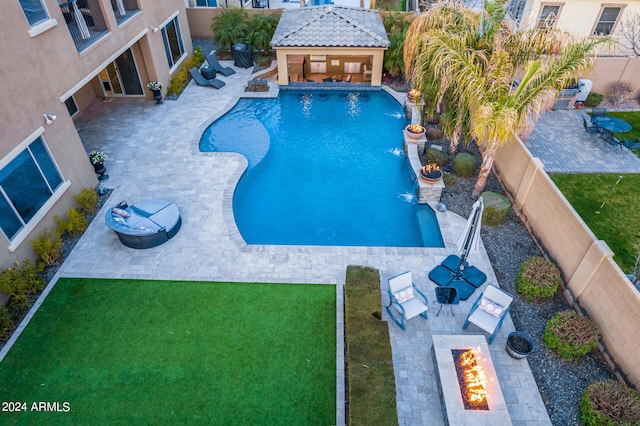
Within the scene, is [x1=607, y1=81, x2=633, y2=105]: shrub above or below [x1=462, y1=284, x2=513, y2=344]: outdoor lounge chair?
above

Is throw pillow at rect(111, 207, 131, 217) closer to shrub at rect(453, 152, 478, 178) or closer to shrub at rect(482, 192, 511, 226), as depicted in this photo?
shrub at rect(482, 192, 511, 226)

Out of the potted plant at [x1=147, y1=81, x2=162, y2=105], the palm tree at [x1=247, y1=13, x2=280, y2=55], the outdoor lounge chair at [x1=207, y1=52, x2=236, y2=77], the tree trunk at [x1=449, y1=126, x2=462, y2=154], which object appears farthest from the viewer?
the palm tree at [x1=247, y1=13, x2=280, y2=55]

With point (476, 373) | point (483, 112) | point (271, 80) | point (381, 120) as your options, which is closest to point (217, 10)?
point (271, 80)

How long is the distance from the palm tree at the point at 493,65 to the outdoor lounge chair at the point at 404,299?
533 centimetres

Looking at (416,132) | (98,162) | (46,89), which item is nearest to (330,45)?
(416,132)

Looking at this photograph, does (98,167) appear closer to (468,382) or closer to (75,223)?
(75,223)

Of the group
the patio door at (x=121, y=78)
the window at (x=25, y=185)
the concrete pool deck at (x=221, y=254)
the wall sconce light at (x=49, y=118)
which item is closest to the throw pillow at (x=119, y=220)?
the concrete pool deck at (x=221, y=254)

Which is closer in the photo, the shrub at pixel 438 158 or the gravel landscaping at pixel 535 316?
the gravel landscaping at pixel 535 316

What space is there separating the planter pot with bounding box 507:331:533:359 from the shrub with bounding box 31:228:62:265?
14.1 meters

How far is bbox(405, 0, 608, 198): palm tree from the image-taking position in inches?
462

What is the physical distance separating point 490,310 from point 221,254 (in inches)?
334

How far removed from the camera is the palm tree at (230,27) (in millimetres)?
26375

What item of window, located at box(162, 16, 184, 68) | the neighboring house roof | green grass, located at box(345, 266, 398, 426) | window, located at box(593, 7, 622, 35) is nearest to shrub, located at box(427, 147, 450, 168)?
green grass, located at box(345, 266, 398, 426)

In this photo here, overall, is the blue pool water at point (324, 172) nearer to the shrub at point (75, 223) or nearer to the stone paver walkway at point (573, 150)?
the shrub at point (75, 223)
